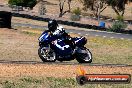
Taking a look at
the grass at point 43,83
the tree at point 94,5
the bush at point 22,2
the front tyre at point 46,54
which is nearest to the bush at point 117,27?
the bush at point 22,2

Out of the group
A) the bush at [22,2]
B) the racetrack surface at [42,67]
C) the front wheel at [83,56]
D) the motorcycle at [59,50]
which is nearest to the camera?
the racetrack surface at [42,67]

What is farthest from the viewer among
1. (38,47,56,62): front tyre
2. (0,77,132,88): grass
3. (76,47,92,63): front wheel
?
(76,47,92,63): front wheel

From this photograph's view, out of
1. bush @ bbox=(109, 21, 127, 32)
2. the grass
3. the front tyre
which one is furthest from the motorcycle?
bush @ bbox=(109, 21, 127, 32)

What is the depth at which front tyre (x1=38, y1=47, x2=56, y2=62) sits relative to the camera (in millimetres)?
16328

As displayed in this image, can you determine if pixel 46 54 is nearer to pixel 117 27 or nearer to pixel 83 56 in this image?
pixel 83 56

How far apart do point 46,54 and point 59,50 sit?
1.85ft

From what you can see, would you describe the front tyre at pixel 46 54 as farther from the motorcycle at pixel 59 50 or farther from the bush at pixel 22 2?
the bush at pixel 22 2

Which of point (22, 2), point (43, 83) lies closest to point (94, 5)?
point (22, 2)

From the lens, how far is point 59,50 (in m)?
16.4

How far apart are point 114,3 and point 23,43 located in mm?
59444

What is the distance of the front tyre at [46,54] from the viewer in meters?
16.3

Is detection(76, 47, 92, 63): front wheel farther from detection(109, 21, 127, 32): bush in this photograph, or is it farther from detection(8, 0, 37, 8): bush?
detection(8, 0, 37, 8): bush

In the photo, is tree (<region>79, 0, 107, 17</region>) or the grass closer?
the grass

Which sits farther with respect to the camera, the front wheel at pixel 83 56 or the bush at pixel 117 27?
the bush at pixel 117 27
